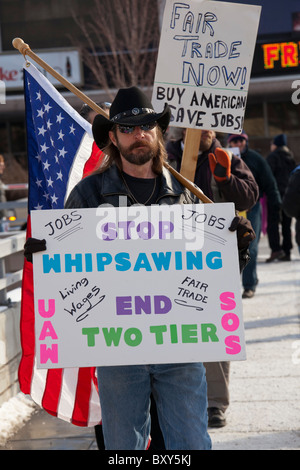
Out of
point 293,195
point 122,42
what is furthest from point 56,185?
point 122,42

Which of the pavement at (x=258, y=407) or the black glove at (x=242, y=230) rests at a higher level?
the black glove at (x=242, y=230)

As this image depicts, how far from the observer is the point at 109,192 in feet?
12.4

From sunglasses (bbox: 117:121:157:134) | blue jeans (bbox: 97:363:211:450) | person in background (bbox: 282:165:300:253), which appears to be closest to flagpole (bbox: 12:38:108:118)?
sunglasses (bbox: 117:121:157:134)

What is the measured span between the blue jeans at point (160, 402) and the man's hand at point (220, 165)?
172 centimetres

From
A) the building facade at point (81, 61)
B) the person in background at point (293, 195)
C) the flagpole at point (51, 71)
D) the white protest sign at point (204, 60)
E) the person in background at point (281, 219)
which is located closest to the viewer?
the flagpole at point (51, 71)

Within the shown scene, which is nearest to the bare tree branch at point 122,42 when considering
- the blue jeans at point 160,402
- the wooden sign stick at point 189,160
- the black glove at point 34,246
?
the wooden sign stick at point 189,160

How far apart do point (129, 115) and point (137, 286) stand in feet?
2.45

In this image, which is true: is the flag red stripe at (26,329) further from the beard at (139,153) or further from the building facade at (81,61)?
the building facade at (81,61)

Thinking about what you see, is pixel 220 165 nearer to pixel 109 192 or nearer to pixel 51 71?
pixel 51 71

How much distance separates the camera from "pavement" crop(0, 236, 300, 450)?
17.9ft

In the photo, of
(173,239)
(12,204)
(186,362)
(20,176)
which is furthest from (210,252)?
(20,176)

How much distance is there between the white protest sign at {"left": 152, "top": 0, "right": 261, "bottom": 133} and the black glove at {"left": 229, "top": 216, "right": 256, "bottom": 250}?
3.83 feet

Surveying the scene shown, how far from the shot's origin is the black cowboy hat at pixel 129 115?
380 centimetres

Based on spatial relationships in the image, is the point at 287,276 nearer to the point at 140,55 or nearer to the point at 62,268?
the point at 62,268
